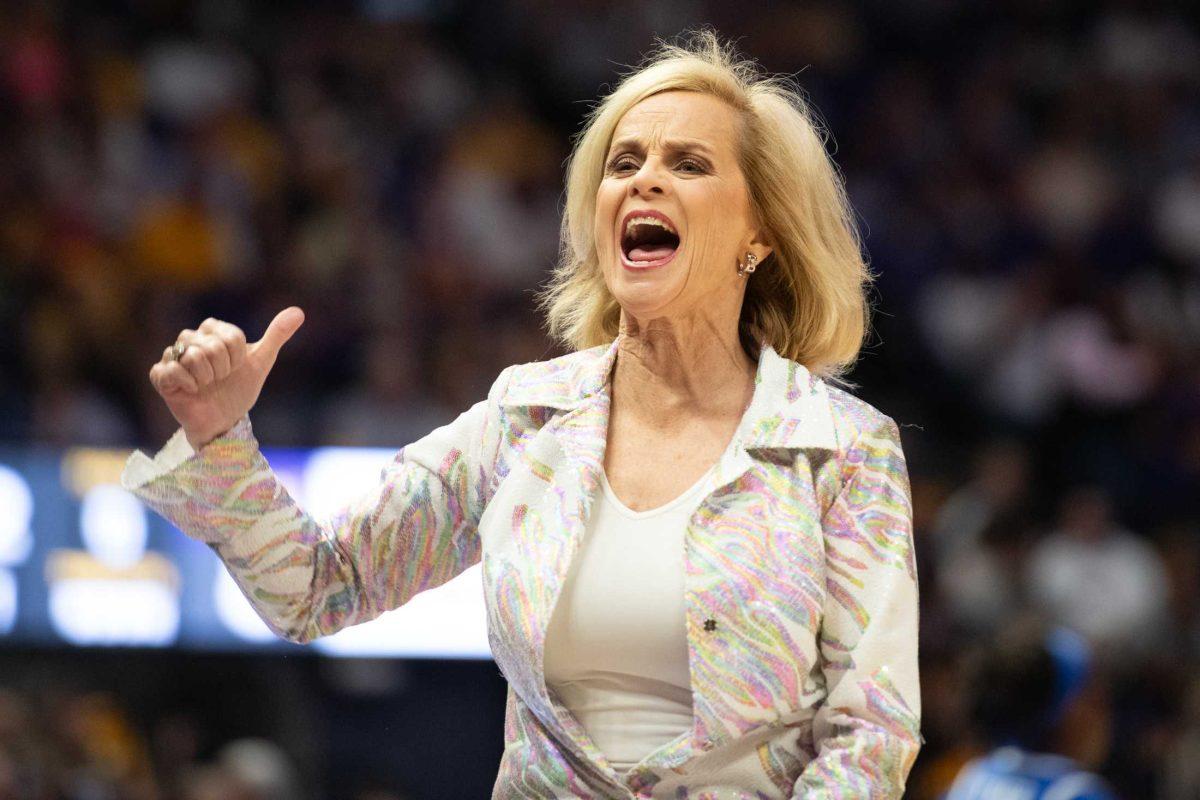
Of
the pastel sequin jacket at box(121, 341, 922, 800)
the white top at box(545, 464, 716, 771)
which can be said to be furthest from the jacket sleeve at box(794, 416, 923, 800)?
the white top at box(545, 464, 716, 771)

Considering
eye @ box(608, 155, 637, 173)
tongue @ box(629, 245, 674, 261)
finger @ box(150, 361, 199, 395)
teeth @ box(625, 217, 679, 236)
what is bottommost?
finger @ box(150, 361, 199, 395)

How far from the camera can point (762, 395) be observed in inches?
87.2

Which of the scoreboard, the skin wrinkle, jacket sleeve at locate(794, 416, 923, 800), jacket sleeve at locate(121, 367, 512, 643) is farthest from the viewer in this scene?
the scoreboard

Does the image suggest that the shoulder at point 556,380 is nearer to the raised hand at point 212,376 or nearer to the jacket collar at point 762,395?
the jacket collar at point 762,395

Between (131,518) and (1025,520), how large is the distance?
3037mm

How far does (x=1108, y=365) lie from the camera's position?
7.02m

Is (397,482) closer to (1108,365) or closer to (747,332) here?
(747,332)

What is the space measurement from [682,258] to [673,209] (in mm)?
62

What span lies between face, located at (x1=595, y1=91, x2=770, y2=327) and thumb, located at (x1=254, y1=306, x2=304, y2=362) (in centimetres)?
39

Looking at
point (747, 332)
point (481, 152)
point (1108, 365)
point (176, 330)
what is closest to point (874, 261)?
point (1108, 365)

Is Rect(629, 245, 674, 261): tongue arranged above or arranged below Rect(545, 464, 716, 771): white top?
above

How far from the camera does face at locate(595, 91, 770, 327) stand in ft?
7.26

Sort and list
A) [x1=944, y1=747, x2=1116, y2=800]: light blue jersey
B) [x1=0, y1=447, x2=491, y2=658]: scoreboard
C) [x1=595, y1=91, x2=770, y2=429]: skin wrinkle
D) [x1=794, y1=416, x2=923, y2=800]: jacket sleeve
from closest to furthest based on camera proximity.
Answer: [x1=794, y1=416, x2=923, y2=800]: jacket sleeve
[x1=595, y1=91, x2=770, y2=429]: skin wrinkle
[x1=944, y1=747, x2=1116, y2=800]: light blue jersey
[x1=0, y1=447, x2=491, y2=658]: scoreboard

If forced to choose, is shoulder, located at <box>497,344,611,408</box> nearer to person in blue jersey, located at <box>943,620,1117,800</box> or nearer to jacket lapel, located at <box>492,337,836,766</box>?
jacket lapel, located at <box>492,337,836,766</box>
